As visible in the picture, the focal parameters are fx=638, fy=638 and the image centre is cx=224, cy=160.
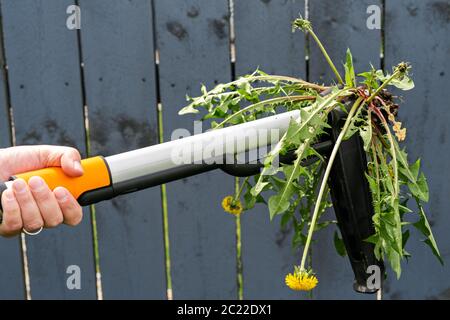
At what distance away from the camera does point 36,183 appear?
805mm

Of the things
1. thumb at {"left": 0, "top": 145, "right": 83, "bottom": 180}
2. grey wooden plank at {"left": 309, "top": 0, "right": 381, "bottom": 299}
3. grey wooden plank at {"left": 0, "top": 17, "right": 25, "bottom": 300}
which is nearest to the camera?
thumb at {"left": 0, "top": 145, "right": 83, "bottom": 180}

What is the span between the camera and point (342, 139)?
0.84 m

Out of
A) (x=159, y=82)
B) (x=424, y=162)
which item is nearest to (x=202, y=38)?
(x=159, y=82)

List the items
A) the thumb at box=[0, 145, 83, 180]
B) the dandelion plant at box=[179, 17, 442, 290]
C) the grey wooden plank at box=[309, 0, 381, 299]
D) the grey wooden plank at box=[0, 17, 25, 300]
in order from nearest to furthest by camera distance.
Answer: the dandelion plant at box=[179, 17, 442, 290] < the thumb at box=[0, 145, 83, 180] < the grey wooden plank at box=[309, 0, 381, 299] < the grey wooden plank at box=[0, 17, 25, 300]

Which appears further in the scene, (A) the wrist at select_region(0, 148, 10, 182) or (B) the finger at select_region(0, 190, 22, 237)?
(A) the wrist at select_region(0, 148, 10, 182)

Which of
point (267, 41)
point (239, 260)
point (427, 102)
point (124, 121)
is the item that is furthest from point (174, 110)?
point (427, 102)

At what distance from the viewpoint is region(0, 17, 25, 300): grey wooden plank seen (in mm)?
1748

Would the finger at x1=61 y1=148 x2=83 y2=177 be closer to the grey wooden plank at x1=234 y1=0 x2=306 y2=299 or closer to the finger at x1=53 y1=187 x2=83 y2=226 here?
the finger at x1=53 y1=187 x2=83 y2=226

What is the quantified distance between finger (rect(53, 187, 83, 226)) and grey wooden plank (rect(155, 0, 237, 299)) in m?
0.84

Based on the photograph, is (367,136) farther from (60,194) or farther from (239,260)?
(239,260)

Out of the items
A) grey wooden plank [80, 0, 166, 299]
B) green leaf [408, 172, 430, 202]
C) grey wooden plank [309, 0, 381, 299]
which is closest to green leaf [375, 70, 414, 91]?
green leaf [408, 172, 430, 202]

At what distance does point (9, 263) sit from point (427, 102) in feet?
4.15

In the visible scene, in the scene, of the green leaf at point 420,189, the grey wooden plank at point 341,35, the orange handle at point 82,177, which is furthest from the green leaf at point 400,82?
the grey wooden plank at point 341,35

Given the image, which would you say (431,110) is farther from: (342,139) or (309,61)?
(342,139)
